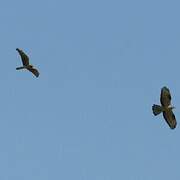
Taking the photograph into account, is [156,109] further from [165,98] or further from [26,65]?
[26,65]

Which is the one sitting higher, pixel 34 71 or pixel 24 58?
pixel 24 58

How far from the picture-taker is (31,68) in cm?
6881

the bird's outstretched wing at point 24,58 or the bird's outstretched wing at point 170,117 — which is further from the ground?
the bird's outstretched wing at point 24,58

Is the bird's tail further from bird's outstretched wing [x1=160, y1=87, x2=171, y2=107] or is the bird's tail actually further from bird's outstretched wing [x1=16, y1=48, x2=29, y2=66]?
bird's outstretched wing [x1=16, y1=48, x2=29, y2=66]

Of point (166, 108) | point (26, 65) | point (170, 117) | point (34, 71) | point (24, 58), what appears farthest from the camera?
point (34, 71)

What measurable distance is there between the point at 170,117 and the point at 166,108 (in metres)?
1.09

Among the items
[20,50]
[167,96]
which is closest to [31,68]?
[20,50]

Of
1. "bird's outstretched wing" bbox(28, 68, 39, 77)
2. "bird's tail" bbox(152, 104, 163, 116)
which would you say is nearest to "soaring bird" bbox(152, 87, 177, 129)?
"bird's tail" bbox(152, 104, 163, 116)

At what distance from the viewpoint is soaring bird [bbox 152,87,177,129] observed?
202 feet

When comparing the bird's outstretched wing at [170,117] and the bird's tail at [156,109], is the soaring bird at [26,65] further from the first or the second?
the bird's outstretched wing at [170,117]

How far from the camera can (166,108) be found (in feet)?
203

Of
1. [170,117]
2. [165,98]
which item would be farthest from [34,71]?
[170,117]

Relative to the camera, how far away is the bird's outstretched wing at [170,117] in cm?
6195

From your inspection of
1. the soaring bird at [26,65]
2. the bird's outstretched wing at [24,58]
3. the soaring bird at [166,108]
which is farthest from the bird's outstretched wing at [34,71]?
the soaring bird at [166,108]
